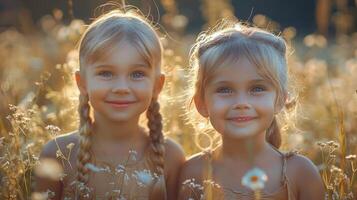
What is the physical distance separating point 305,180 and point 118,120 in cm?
95

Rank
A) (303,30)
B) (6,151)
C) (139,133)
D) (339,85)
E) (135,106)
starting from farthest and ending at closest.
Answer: (303,30)
(339,85)
(139,133)
(135,106)
(6,151)

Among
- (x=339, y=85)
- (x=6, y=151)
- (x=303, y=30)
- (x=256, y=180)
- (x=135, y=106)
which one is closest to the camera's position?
(x=256, y=180)

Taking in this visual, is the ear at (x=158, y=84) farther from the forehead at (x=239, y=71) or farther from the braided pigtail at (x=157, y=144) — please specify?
the forehead at (x=239, y=71)

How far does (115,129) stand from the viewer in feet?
13.3

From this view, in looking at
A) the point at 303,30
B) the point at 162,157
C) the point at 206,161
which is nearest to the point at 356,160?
the point at 206,161

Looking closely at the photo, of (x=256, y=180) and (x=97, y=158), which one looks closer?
(x=256, y=180)

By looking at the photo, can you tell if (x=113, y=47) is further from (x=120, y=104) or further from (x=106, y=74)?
(x=120, y=104)

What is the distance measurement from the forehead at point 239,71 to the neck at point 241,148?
0.31 meters

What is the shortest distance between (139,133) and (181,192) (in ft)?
1.32

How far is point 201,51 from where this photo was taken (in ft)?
13.1

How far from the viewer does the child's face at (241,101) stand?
12.1 ft

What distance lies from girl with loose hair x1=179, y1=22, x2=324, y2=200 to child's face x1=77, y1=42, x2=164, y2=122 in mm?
265

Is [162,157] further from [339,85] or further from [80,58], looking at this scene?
[339,85]

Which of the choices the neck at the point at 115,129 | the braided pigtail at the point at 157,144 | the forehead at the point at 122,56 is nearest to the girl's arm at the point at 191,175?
the braided pigtail at the point at 157,144
